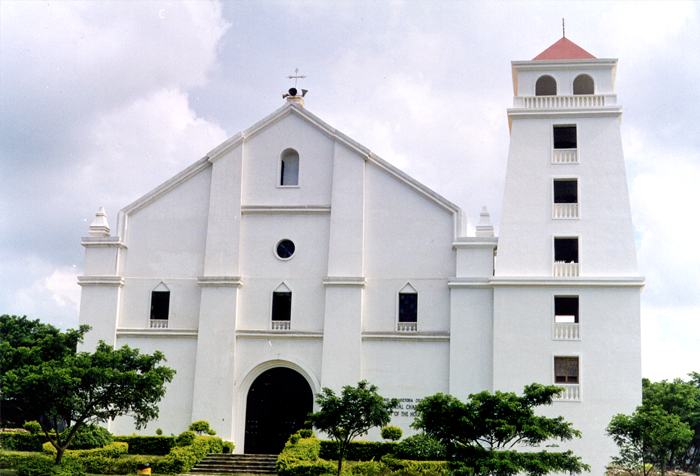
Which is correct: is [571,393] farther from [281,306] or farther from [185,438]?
[185,438]

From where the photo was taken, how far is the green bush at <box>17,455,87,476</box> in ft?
71.4

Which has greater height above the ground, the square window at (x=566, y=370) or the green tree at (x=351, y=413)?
the square window at (x=566, y=370)

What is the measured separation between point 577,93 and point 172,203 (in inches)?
640

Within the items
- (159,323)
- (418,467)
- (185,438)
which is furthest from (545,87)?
(185,438)

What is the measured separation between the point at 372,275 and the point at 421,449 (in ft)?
24.7

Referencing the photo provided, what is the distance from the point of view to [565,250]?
27688 millimetres

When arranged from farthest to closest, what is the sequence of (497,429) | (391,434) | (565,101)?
(565,101), (391,434), (497,429)

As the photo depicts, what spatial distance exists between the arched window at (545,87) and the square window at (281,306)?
12309mm

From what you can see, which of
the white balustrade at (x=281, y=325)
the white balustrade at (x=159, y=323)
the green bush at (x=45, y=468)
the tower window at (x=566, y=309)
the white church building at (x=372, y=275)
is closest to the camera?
the green bush at (x=45, y=468)

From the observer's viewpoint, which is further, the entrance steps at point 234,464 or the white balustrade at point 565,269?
the white balustrade at point 565,269

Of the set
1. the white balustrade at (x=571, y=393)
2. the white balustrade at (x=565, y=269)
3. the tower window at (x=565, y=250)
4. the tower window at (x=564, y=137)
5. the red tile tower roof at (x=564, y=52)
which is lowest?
the white balustrade at (x=571, y=393)

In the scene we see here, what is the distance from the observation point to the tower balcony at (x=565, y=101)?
92.6ft

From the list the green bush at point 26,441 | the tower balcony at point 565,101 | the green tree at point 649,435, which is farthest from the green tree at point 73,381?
the tower balcony at point 565,101

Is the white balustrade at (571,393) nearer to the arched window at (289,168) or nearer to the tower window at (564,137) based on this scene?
the tower window at (564,137)
